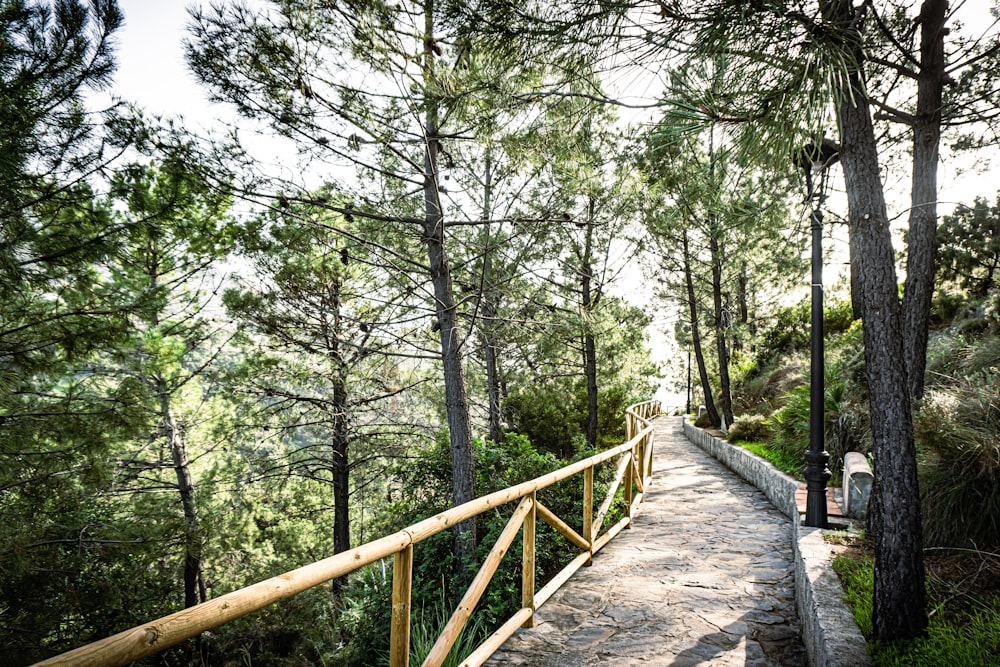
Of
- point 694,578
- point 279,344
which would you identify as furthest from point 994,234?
point 279,344

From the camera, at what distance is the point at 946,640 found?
2475 mm

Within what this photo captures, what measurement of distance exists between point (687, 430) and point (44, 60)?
19930 mm

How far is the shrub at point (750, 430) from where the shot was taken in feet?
37.8

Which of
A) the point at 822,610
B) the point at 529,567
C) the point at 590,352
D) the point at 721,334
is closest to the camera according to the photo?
the point at 822,610

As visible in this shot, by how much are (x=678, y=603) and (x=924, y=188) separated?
609 cm

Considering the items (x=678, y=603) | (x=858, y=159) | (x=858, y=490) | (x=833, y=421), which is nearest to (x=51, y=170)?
(x=858, y=159)

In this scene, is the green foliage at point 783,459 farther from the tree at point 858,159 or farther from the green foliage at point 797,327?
the green foliage at point 797,327

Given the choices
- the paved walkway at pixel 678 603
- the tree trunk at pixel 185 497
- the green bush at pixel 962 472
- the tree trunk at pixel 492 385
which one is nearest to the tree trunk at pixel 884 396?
the paved walkway at pixel 678 603

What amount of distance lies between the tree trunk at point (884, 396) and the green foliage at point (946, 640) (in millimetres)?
99

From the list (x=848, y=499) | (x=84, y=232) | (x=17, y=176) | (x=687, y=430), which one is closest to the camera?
(x=17, y=176)

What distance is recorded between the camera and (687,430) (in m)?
19.3

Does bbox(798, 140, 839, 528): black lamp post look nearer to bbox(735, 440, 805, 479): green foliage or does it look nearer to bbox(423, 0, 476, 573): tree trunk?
bbox(735, 440, 805, 479): green foliage

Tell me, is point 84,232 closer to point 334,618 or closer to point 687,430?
point 334,618

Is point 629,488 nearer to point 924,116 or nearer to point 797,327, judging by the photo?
point 924,116
